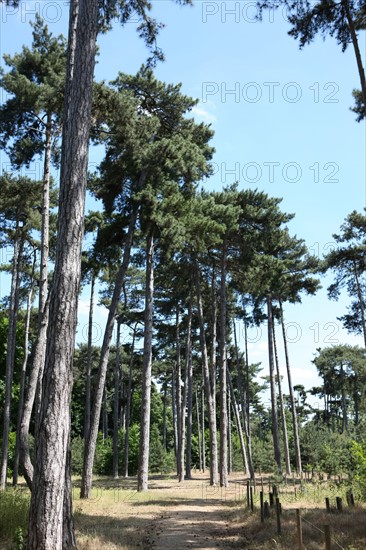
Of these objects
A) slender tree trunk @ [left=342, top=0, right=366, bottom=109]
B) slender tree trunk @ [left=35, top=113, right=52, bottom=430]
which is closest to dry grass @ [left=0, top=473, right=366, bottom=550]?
slender tree trunk @ [left=35, top=113, right=52, bottom=430]

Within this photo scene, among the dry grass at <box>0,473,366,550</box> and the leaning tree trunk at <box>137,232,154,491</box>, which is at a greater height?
the leaning tree trunk at <box>137,232,154,491</box>

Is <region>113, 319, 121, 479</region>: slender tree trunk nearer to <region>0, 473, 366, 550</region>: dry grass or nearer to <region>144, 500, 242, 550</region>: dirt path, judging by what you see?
<region>0, 473, 366, 550</region>: dry grass

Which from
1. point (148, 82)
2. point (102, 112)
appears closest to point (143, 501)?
point (102, 112)

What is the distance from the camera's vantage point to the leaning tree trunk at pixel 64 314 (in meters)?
5.98

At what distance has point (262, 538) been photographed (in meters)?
9.27

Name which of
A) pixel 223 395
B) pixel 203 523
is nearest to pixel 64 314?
pixel 203 523

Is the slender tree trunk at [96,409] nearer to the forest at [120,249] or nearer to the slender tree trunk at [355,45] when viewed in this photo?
the forest at [120,249]

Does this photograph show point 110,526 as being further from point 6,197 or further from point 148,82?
point 148,82

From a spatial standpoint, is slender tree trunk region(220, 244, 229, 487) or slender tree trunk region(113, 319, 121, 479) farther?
slender tree trunk region(113, 319, 121, 479)

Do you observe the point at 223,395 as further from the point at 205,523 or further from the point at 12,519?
the point at 12,519

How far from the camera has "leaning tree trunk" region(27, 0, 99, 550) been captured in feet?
19.6

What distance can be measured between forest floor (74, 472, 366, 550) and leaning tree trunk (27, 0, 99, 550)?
2394 mm

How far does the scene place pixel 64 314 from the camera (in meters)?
6.61

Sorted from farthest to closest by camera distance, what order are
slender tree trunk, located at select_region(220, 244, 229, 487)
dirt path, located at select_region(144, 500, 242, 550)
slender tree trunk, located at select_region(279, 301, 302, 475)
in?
slender tree trunk, located at select_region(279, 301, 302, 475), slender tree trunk, located at select_region(220, 244, 229, 487), dirt path, located at select_region(144, 500, 242, 550)
